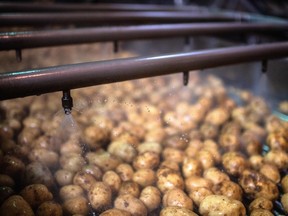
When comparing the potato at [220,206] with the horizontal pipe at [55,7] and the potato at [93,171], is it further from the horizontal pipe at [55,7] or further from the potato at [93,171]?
the horizontal pipe at [55,7]

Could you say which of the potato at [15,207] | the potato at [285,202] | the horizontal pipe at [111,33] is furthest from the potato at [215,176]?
the horizontal pipe at [111,33]

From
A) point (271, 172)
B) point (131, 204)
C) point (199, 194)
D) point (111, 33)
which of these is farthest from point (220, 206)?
point (111, 33)

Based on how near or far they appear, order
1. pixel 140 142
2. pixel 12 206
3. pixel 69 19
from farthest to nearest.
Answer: pixel 69 19
pixel 140 142
pixel 12 206

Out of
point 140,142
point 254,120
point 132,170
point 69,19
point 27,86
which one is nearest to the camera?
point 27,86

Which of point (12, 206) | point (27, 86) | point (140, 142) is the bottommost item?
point (140, 142)

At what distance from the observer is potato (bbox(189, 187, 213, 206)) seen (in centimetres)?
185

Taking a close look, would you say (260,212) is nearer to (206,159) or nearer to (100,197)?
(206,159)

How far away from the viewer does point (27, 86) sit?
1387 millimetres

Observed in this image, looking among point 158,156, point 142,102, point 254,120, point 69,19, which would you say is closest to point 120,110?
point 142,102

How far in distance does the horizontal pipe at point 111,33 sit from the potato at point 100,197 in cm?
112

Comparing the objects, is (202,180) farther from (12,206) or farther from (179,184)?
(12,206)

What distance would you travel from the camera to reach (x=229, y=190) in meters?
1.87

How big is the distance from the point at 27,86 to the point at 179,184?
1.14 metres

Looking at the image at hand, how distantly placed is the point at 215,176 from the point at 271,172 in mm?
418
